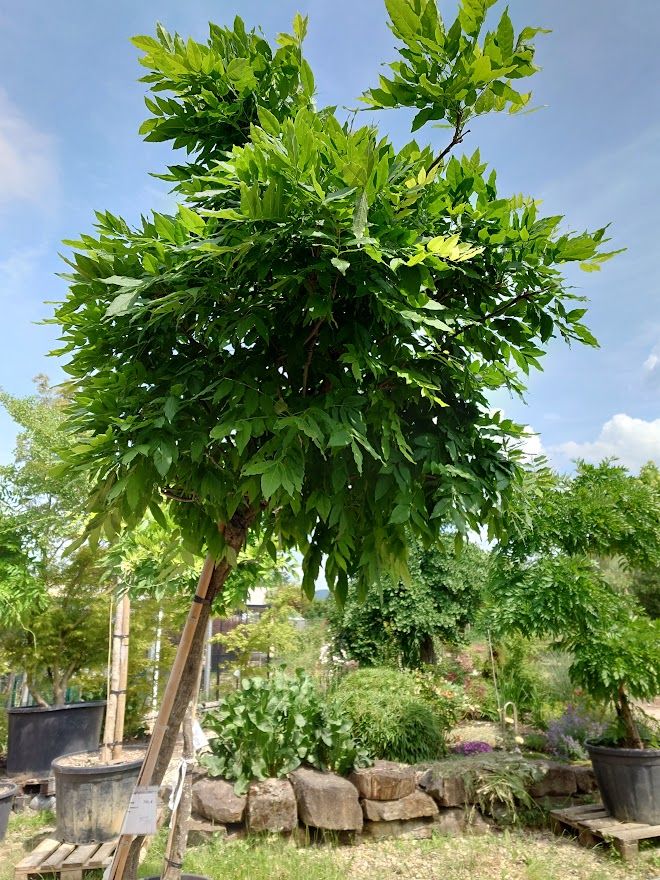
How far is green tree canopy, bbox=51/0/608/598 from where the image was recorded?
49.1 inches

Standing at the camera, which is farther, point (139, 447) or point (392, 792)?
point (392, 792)

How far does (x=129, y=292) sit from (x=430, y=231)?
0.72 meters

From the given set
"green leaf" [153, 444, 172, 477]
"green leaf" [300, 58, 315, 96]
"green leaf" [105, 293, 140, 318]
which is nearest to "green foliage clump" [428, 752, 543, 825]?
"green leaf" [153, 444, 172, 477]

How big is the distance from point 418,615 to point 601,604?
164 inches

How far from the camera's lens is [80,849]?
389 cm

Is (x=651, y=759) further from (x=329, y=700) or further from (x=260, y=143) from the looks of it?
(x=260, y=143)

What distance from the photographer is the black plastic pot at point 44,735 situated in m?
5.59

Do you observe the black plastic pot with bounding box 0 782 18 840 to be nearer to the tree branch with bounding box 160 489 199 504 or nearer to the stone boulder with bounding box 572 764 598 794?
the tree branch with bounding box 160 489 199 504

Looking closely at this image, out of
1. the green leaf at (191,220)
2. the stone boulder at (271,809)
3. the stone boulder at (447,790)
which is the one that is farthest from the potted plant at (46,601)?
the green leaf at (191,220)

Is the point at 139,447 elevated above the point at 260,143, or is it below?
below

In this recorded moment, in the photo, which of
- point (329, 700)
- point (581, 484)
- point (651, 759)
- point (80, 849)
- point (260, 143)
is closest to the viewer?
point (260, 143)

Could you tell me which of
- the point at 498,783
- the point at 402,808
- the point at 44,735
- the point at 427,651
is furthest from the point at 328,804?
the point at 427,651

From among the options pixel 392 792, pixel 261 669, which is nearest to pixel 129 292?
pixel 392 792

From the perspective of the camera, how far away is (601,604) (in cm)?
458
